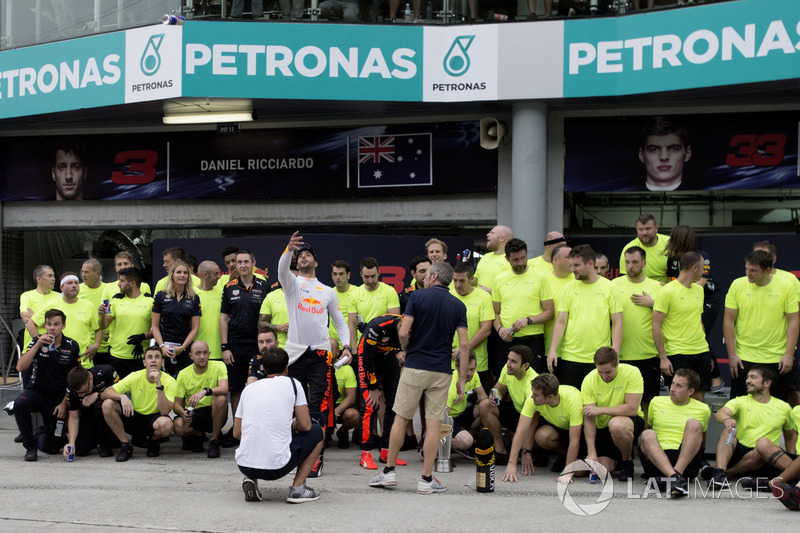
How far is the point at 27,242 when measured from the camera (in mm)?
16641

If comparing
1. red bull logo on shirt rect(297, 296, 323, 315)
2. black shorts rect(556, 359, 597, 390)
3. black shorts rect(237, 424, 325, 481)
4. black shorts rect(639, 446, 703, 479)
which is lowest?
black shorts rect(639, 446, 703, 479)

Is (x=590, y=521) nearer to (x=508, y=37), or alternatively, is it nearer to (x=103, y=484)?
(x=103, y=484)

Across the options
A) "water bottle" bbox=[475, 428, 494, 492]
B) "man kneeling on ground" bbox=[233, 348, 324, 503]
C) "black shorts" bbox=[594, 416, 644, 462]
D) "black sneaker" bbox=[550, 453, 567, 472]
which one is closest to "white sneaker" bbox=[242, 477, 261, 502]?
"man kneeling on ground" bbox=[233, 348, 324, 503]

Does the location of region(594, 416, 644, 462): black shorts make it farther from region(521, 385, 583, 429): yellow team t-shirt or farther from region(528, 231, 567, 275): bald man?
region(528, 231, 567, 275): bald man

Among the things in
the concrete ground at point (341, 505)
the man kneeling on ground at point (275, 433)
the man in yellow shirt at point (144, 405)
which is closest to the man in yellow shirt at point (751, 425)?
the concrete ground at point (341, 505)

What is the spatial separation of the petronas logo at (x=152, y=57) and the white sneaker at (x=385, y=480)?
7.82m

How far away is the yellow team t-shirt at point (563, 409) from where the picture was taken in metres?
8.02

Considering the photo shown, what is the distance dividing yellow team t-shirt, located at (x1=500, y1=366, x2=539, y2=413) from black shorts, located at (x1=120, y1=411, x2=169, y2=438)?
342 cm

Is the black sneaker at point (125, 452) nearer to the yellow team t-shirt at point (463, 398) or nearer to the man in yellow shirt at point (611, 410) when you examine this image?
the yellow team t-shirt at point (463, 398)

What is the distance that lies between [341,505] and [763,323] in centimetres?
430

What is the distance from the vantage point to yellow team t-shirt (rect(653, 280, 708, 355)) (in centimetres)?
852

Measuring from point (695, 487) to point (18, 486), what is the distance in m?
5.53

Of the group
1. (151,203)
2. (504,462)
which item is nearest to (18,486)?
(504,462)

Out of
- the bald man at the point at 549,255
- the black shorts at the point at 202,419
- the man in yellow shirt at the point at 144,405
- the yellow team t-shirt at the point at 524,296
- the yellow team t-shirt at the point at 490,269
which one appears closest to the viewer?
the yellow team t-shirt at the point at 524,296
